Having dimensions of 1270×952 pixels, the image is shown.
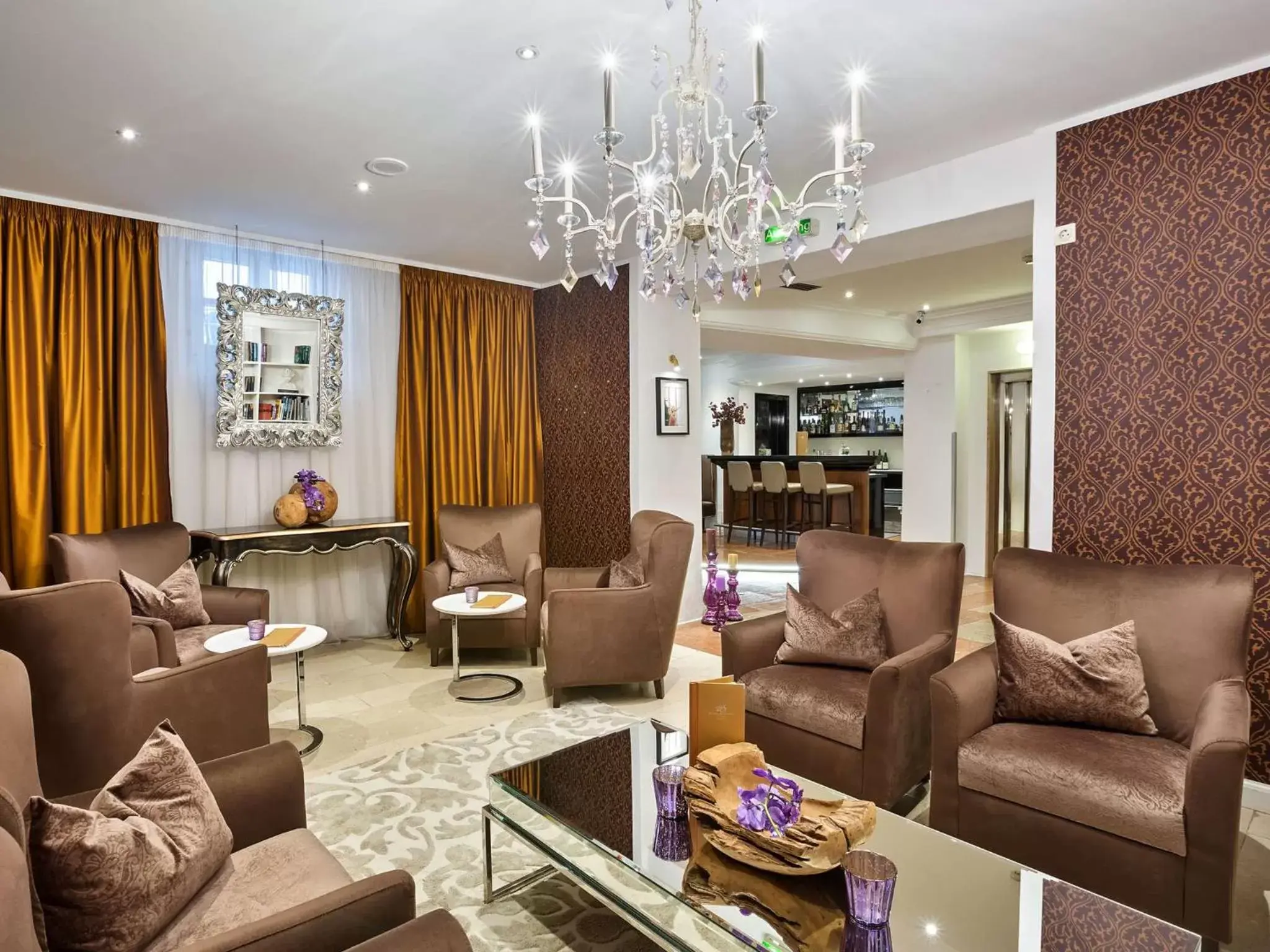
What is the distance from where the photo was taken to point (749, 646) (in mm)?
2932

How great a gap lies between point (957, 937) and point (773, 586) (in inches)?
218

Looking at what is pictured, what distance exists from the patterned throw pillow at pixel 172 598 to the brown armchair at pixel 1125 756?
11.1ft

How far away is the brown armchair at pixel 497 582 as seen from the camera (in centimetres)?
433

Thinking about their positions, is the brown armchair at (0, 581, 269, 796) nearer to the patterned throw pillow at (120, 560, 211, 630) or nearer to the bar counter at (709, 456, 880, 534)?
the patterned throw pillow at (120, 560, 211, 630)

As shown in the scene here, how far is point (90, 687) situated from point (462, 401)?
367cm

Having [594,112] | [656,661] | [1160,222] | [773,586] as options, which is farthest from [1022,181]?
[773,586]

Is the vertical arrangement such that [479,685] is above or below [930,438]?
below

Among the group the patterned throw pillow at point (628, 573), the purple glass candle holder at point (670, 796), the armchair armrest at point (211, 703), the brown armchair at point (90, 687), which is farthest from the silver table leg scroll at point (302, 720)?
the purple glass candle holder at point (670, 796)

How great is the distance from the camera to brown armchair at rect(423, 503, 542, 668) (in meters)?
4.33

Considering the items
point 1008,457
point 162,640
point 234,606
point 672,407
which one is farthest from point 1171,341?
point 1008,457

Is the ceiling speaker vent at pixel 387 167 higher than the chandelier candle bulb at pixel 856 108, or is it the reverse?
the ceiling speaker vent at pixel 387 167

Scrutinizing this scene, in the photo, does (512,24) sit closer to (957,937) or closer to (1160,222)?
(1160,222)

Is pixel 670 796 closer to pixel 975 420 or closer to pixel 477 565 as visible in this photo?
pixel 477 565

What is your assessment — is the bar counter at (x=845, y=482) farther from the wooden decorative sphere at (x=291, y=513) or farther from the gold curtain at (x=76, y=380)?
the gold curtain at (x=76, y=380)
